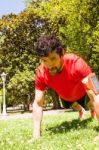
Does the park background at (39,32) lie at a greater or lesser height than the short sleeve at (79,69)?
greater

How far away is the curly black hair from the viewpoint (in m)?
7.79

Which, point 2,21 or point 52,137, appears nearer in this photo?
point 52,137

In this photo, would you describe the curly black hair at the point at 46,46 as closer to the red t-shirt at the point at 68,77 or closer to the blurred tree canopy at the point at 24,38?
the red t-shirt at the point at 68,77

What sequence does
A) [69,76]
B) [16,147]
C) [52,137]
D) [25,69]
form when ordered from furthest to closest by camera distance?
1. [25,69]
2. [52,137]
3. [69,76]
4. [16,147]

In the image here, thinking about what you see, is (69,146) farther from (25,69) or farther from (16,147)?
(25,69)

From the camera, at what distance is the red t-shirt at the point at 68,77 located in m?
8.63

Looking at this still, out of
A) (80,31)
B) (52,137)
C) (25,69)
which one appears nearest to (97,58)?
(80,31)

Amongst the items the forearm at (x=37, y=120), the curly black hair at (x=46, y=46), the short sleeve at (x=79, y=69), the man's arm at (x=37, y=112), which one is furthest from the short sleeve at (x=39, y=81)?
the curly black hair at (x=46, y=46)

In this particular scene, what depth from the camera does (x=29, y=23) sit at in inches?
2677

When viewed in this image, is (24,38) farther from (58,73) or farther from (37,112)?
(58,73)

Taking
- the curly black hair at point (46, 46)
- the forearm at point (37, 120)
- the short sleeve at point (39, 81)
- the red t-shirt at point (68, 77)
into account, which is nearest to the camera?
the curly black hair at point (46, 46)

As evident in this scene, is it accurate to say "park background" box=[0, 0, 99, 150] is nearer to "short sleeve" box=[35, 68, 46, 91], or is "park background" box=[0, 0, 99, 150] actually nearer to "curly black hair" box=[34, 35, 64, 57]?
"short sleeve" box=[35, 68, 46, 91]

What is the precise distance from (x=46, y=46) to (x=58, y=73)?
113 centimetres

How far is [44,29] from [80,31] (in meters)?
20.9
